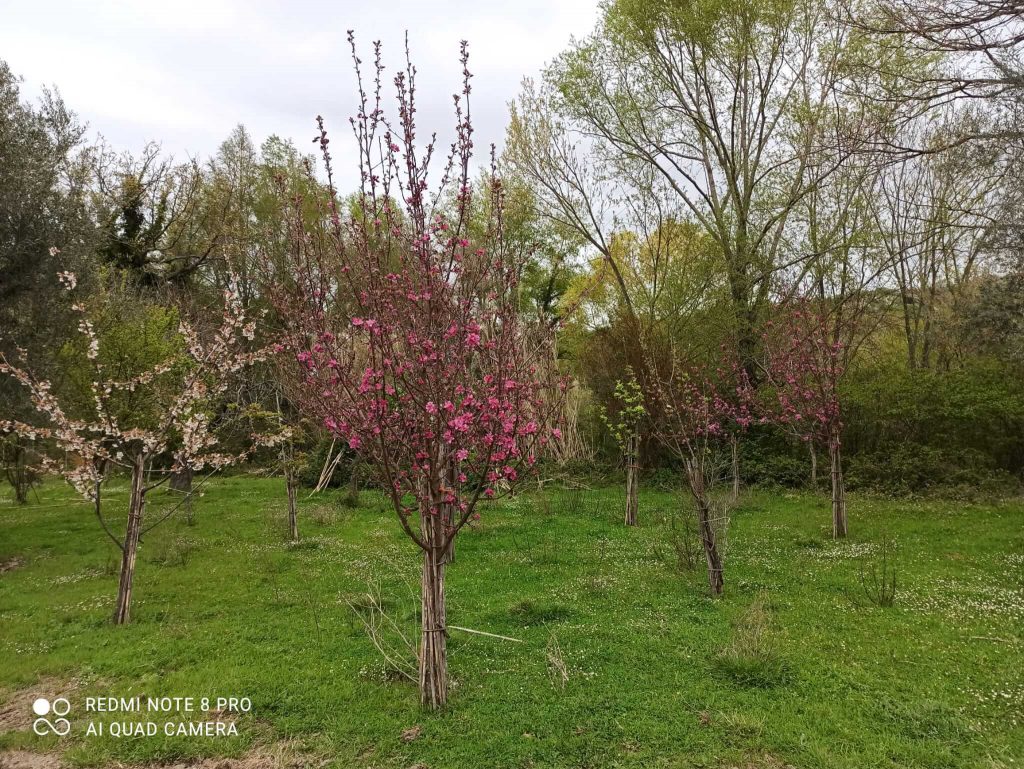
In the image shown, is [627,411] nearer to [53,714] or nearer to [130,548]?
[130,548]

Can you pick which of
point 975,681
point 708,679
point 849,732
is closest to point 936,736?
point 849,732

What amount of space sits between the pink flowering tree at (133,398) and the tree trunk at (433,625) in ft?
13.7

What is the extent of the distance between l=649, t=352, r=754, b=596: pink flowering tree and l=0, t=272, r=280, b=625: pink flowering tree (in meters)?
6.12

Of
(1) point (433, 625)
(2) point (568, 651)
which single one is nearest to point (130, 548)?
(1) point (433, 625)

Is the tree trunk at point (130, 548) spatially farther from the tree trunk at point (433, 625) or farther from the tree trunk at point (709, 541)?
the tree trunk at point (709, 541)

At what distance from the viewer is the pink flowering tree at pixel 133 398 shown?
730 cm

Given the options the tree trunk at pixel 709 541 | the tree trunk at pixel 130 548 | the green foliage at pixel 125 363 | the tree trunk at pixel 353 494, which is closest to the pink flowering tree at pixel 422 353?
the tree trunk at pixel 709 541

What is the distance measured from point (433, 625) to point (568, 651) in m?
1.68

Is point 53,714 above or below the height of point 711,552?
below

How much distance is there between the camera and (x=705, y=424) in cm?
872

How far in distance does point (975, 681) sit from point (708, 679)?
83.3 inches

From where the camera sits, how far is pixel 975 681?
4789 millimetres

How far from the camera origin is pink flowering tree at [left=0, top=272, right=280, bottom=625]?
730cm

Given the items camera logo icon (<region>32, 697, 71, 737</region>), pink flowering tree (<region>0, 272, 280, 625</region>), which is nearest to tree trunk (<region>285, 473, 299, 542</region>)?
pink flowering tree (<region>0, 272, 280, 625</region>)
